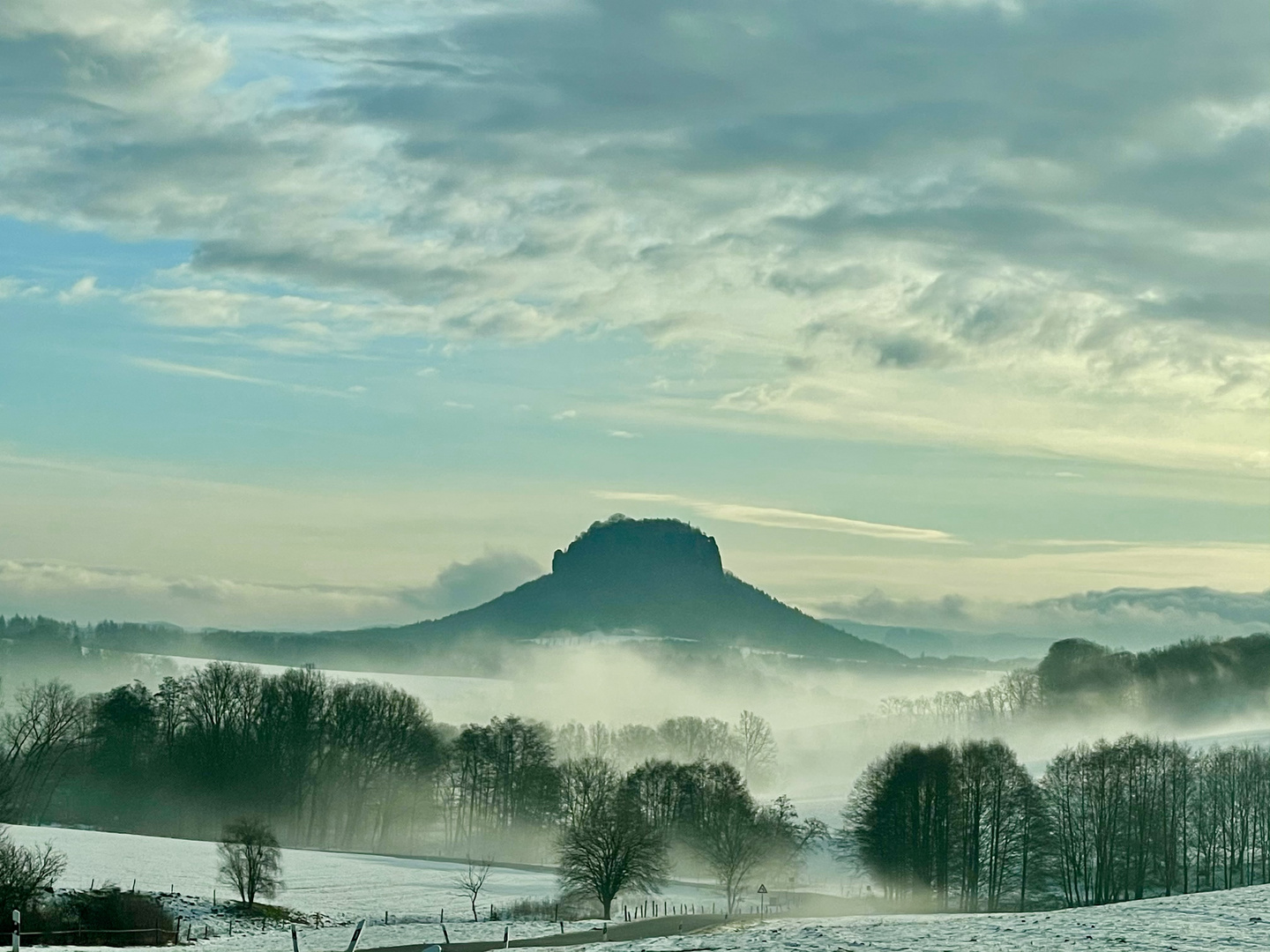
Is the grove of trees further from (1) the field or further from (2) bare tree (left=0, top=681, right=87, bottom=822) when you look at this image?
(1) the field

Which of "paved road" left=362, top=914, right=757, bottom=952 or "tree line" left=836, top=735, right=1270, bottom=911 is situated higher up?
"tree line" left=836, top=735, right=1270, bottom=911

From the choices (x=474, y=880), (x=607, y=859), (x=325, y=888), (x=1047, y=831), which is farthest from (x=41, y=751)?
(x=1047, y=831)

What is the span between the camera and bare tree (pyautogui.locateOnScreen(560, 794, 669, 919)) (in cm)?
9625

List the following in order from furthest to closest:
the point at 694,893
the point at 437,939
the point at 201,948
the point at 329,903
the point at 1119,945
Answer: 1. the point at 694,893
2. the point at 329,903
3. the point at 437,939
4. the point at 201,948
5. the point at 1119,945

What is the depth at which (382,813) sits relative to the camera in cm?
15362

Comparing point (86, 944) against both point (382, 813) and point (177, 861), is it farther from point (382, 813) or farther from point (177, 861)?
point (382, 813)

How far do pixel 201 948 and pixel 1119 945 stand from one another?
4490cm

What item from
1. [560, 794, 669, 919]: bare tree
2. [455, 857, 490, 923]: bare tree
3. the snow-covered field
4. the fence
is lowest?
[455, 857, 490, 923]: bare tree

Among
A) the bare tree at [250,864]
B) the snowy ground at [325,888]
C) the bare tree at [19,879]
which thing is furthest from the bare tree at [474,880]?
the bare tree at [19,879]

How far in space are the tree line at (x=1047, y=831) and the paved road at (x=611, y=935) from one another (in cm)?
2725

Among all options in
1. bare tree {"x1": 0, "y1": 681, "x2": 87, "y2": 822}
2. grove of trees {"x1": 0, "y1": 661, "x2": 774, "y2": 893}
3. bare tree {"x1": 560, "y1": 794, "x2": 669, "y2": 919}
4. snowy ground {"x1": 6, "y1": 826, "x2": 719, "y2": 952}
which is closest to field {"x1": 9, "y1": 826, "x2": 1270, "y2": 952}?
snowy ground {"x1": 6, "y1": 826, "x2": 719, "y2": 952}

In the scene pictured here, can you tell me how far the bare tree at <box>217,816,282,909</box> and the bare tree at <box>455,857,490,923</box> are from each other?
1341 cm

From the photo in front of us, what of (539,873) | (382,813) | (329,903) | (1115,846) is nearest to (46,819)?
(382,813)

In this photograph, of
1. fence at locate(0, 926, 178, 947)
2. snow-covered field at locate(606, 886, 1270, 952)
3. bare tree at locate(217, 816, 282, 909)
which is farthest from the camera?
bare tree at locate(217, 816, 282, 909)
